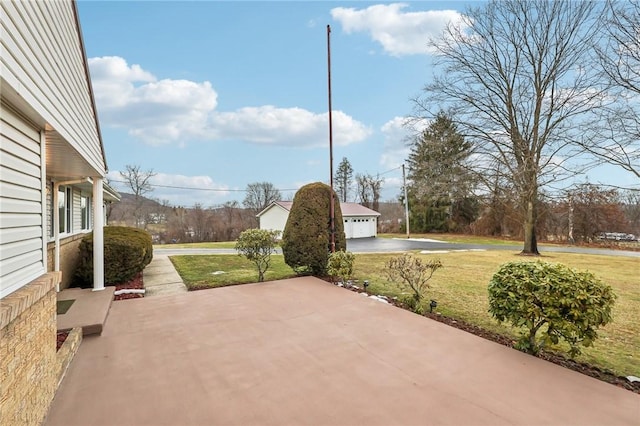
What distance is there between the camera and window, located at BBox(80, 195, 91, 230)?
9.23 metres

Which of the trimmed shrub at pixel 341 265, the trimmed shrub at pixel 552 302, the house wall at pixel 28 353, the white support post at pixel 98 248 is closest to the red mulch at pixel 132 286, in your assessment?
the white support post at pixel 98 248

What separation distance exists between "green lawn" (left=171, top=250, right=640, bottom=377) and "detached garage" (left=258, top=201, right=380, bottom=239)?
36.5 ft

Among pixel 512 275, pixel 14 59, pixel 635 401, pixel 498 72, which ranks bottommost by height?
pixel 635 401

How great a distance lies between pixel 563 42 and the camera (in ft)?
47.5

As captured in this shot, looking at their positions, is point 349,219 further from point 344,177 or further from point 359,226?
point 344,177

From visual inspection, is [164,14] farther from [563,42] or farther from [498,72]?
[563,42]

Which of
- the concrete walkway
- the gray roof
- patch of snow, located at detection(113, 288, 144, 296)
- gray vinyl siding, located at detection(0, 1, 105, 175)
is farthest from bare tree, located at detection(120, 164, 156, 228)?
gray vinyl siding, located at detection(0, 1, 105, 175)

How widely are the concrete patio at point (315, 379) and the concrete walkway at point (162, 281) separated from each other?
2148mm

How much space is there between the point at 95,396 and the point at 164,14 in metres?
9.55

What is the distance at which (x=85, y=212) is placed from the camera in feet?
32.5

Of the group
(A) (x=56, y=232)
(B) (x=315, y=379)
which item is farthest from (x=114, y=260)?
(B) (x=315, y=379)

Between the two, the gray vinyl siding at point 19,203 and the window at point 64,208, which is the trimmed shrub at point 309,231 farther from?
the gray vinyl siding at point 19,203

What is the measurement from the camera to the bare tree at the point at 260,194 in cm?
3455

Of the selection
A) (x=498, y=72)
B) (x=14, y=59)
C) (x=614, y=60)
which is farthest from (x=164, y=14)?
(x=498, y=72)
